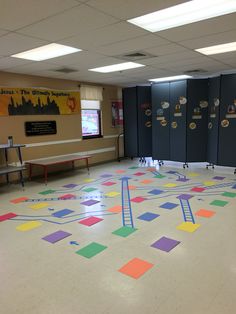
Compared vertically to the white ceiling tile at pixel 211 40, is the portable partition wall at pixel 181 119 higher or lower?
lower

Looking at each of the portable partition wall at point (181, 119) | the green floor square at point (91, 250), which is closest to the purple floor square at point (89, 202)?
the green floor square at point (91, 250)

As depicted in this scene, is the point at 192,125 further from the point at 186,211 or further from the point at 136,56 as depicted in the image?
the point at 186,211

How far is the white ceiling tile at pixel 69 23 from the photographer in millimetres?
2721

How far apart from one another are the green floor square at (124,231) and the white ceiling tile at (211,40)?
9.51 feet

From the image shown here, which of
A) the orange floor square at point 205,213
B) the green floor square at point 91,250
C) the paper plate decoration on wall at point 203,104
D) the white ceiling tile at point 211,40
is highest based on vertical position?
the white ceiling tile at point 211,40

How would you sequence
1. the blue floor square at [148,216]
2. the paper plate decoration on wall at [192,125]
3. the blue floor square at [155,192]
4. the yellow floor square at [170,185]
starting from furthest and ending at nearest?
the paper plate decoration on wall at [192,125]
the yellow floor square at [170,185]
the blue floor square at [155,192]
the blue floor square at [148,216]

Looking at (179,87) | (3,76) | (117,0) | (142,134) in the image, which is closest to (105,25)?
(117,0)

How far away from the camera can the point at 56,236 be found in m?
3.33

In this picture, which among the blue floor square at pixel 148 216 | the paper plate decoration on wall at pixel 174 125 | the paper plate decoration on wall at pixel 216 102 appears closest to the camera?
the blue floor square at pixel 148 216

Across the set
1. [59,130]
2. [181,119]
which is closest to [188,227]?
[181,119]

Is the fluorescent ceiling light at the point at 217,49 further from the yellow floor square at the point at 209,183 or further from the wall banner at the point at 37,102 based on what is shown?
the wall banner at the point at 37,102

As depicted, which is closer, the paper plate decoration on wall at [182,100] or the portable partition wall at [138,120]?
the paper plate decoration on wall at [182,100]

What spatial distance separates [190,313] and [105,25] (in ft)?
10.1

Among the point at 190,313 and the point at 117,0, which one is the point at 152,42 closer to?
the point at 117,0
